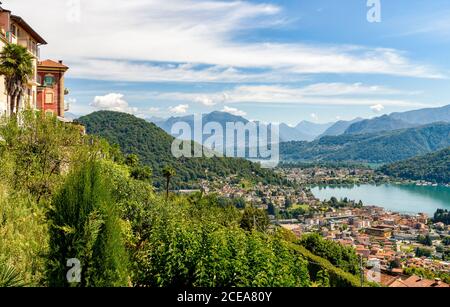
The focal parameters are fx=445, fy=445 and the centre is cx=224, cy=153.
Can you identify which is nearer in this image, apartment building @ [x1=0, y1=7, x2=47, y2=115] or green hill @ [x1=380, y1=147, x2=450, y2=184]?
apartment building @ [x1=0, y1=7, x2=47, y2=115]

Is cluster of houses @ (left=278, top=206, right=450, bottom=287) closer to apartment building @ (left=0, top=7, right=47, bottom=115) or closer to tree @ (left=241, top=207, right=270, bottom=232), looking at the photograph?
tree @ (left=241, top=207, right=270, bottom=232)

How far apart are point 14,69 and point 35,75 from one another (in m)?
6.04

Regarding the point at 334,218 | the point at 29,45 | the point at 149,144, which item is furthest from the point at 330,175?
the point at 29,45

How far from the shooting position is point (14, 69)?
1584 centimetres

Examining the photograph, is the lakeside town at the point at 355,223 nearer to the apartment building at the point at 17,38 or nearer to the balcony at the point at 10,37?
the apartment building at the point at 17,38

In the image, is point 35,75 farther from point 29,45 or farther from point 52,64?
point 52,64

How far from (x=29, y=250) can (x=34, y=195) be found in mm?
3729

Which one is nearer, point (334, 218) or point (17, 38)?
point (17, 38)

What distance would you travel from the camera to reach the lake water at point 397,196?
9506cm

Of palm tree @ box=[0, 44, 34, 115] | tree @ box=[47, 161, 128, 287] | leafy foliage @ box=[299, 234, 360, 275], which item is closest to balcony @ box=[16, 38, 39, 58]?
palm tree @ box=[0, 44, 34, 115]

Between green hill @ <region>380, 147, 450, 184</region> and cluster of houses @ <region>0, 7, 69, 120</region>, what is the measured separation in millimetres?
132147

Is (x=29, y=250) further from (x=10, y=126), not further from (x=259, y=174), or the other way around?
(x=259, y=174)

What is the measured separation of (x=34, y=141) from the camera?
11.2 meters

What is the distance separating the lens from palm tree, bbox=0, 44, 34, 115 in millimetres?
15594
